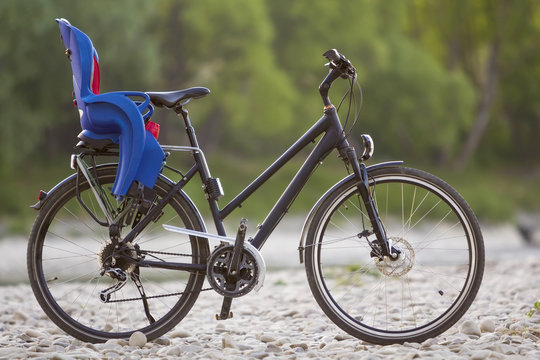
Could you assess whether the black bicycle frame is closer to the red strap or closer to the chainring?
the chainring

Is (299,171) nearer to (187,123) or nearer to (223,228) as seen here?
(223,228)

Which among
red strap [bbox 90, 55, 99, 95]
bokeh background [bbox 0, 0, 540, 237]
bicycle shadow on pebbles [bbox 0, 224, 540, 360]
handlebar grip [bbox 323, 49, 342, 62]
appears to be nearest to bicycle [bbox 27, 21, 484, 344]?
handlebar grip [bbox 323, 49, 342, 62]

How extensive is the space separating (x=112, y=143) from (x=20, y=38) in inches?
418

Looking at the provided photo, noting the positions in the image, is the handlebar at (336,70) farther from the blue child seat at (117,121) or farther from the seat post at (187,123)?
the blue child seat at (117,121)

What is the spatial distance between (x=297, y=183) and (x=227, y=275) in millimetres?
520

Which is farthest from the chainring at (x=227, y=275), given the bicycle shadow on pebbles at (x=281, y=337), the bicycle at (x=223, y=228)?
the bicycle shadow on pebbles at (x=281, y=337)

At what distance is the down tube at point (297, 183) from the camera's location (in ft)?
11.1

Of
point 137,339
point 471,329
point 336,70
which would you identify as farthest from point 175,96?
point 471,329

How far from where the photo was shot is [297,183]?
3416mm

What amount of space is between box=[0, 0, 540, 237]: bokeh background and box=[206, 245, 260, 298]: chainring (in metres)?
10.8

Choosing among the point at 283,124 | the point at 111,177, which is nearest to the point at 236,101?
the point at 283,124

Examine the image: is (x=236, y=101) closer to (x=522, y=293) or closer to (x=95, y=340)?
(x=522, y=293)

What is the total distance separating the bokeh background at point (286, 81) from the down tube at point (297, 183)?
10783mm

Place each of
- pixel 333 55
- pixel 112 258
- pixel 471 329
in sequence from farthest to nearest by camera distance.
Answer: pixel 471 329
pixel 112 258
pixel 333 55
